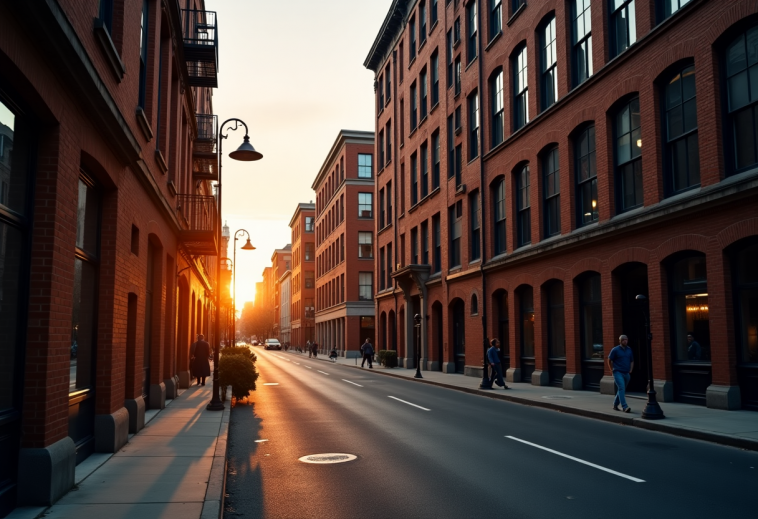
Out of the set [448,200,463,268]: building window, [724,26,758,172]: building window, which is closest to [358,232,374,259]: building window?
[448,200,463,268]: building window

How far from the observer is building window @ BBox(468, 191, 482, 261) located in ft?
101

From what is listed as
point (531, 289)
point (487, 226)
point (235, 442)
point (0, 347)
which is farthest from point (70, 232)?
point (487, 226)

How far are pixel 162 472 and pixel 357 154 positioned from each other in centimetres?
5745

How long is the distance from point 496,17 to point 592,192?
11783 mm

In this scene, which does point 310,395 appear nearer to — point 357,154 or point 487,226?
point 487,226

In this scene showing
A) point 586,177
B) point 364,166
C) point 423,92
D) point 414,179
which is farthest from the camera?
point 364,166

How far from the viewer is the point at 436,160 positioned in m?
36.7

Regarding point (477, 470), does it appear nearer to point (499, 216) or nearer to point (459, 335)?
point (499, 216)

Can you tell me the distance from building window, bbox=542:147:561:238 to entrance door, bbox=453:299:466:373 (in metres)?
9.59

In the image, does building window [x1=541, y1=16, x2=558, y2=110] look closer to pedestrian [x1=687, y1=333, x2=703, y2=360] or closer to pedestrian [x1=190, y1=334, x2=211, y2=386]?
pedestrian [x1=687, y1=333, x2=703, y2=360]

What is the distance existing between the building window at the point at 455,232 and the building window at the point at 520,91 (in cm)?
655

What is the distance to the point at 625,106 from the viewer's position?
1973cm

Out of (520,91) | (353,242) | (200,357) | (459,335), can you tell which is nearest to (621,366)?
(520,91)

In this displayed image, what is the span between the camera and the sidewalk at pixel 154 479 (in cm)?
664
